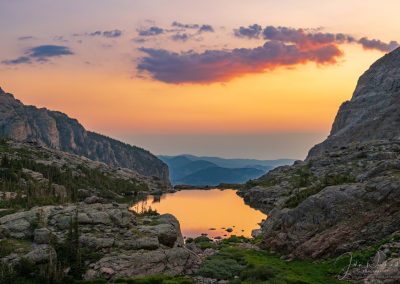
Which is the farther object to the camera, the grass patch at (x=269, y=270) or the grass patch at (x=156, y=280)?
the grass patch at (x=269, y=270)

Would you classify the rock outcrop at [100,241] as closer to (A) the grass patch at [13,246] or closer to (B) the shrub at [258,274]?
(A) the grass patch at [13,246]

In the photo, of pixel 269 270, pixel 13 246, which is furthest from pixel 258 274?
pixel 13 246

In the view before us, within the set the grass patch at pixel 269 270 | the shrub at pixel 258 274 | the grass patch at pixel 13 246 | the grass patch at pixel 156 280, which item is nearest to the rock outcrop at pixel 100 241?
the grass patch at pixel 13 246

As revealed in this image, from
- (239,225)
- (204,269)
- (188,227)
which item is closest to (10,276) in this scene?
(204,269)

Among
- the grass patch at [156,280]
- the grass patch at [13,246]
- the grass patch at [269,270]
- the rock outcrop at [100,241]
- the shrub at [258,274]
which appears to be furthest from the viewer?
the grass patch at [13,246]

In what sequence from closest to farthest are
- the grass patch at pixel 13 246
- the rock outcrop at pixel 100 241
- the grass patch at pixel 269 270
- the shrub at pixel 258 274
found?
the grass patch at pixel 269 270 → the shrub at pixel 258 274 → the rock outcrop at pixel 100 241 → the grass patch at pixel 13 246

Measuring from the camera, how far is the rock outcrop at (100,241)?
133ft

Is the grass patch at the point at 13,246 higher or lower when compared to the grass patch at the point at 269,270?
higher

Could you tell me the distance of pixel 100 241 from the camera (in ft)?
147

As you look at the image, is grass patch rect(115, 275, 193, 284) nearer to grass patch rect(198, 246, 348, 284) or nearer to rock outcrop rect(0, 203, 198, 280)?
rock outcrop rect(0, 203, 198, 280)

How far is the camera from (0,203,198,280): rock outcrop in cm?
4056

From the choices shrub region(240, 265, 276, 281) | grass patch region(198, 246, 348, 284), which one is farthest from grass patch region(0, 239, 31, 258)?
shrub region(240, 265, 276, 281)

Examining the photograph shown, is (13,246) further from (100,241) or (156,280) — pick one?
(156,280)

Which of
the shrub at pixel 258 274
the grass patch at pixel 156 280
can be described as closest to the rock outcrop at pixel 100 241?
the grass patch at pixel 156 280
